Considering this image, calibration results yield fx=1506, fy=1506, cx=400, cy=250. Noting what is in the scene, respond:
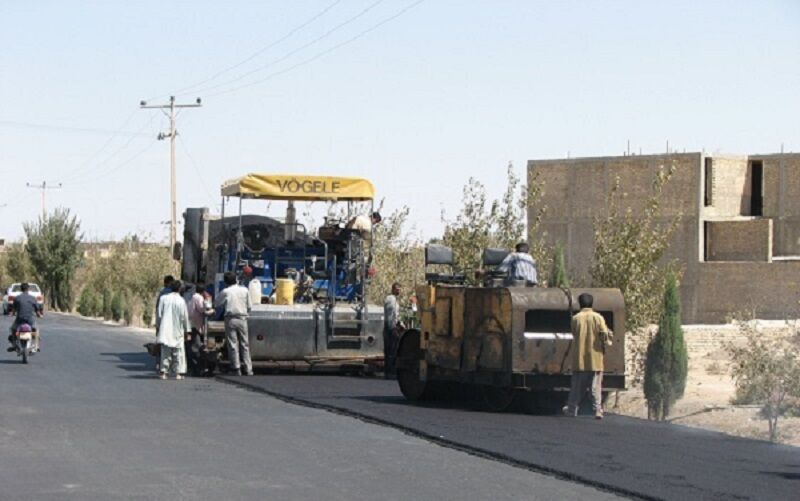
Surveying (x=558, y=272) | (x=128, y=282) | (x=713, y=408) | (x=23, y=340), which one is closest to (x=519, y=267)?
(x=713, y=408)

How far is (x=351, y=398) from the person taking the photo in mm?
21516

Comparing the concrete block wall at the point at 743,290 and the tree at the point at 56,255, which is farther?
the tree at the point at 56,255

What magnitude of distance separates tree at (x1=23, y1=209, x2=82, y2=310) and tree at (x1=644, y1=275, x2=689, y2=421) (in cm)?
8560

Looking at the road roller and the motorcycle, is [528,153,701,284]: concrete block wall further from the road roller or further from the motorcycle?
the road roller

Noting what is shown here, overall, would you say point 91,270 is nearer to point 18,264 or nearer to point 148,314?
point 18,264

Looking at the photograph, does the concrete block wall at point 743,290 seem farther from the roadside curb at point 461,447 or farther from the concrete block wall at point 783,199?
the roadside curb at point 461,447

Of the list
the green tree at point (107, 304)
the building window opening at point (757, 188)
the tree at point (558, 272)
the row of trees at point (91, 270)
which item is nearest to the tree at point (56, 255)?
the row of trees at point (91, 270)

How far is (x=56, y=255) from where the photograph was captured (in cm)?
10650

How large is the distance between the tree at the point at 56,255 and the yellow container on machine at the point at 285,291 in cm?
8143

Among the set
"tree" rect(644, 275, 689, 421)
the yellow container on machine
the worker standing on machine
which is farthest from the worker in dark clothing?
"tree" rect(644, 275, 689, 421)

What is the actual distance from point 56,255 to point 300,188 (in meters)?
81.9

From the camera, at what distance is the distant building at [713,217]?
62.5 m

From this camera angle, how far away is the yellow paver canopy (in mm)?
27422

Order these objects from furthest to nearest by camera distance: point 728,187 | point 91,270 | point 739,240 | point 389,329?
point 91,270 → point 728,187 → point 739,240 → point 389,329
